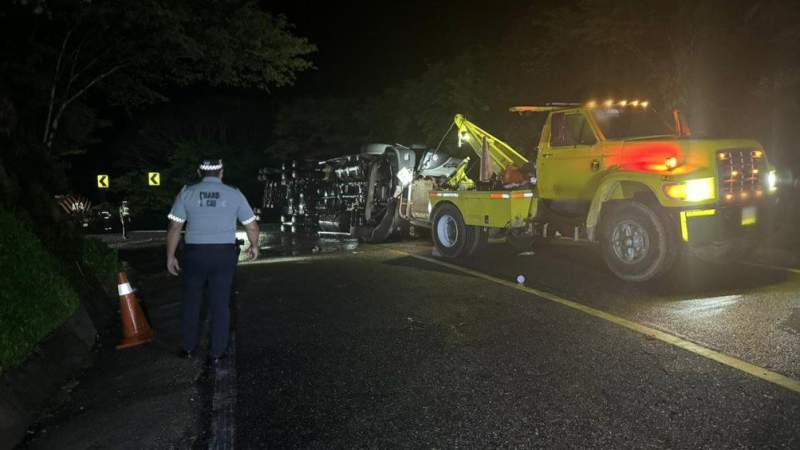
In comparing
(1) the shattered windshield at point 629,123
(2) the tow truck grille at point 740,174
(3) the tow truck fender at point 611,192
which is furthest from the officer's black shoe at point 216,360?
(2) the tow truck grille at point 740,174

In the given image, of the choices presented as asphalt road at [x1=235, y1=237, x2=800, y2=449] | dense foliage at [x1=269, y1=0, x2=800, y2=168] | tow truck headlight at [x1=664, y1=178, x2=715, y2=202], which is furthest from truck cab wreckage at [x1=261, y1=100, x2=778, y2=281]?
dense foliage at [x1=269, y1=0, x2=800, y2=168]

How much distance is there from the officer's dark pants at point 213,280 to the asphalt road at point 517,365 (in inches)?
12.7

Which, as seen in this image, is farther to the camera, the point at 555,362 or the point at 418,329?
the point at 418,329

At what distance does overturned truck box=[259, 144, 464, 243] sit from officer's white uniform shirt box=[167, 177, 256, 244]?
8312 mm

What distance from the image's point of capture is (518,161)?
11.0m

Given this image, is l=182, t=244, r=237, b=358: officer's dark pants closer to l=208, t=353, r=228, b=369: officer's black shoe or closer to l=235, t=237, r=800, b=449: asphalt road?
l=208, t=353, r=228, b=369: officer's black shoe

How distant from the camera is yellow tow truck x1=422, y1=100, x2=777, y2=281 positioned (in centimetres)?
732

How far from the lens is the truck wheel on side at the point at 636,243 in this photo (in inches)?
287

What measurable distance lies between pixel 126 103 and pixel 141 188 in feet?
90.2

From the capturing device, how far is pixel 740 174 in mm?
7625

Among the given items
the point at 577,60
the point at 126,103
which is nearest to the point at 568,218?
the point at 577,60

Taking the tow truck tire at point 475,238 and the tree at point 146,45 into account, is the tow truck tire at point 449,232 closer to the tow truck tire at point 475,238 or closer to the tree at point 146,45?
the tow truck tire at point 475,238

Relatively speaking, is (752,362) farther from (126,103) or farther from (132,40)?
(126,103)

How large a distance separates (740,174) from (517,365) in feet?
16.4
